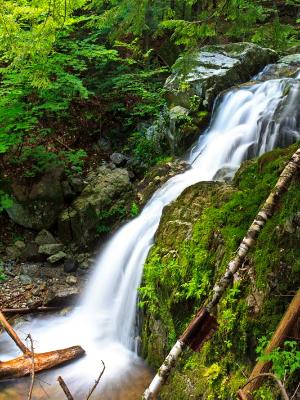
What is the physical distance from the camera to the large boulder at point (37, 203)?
8.89 meters

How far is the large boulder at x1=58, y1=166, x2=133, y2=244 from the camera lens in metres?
8.84

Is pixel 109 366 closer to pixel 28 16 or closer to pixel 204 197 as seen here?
pixel 204 197

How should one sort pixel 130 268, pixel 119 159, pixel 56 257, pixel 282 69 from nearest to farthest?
pixel 130 268
pixel 56 257
pixel 119 159
pixel 282 69

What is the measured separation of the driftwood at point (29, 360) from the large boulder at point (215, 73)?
6.59m

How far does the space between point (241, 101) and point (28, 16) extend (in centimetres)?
506

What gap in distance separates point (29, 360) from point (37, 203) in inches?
177

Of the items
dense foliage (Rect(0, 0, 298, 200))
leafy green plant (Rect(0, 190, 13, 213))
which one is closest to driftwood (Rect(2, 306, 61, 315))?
leafy green plant (Rect(0, 190, 13, 213))

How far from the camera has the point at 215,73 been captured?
10023 mm

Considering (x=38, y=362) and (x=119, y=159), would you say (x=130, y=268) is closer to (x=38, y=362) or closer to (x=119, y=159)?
(x=38, y=362)

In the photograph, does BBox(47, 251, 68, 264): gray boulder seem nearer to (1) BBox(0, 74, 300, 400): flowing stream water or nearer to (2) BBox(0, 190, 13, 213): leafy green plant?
(1) BBox(0, 74, 300, 400): flowing stream water

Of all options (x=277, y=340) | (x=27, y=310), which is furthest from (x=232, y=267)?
(x=27, y=310)

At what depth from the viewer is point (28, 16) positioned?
6402mm

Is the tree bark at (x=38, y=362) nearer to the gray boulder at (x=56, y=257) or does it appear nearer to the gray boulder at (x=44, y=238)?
the gray boulder at (x=56, y=257)

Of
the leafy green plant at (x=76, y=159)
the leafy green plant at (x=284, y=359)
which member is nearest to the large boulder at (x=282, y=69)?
the leafy green plant at (x=76, y=159)
